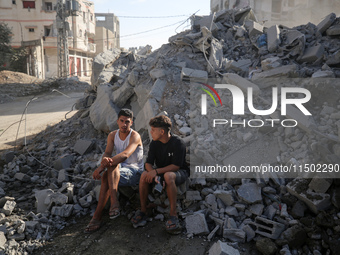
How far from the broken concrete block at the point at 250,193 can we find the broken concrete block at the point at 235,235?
477 millimetres

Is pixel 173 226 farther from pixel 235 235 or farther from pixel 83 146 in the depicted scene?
pixel 83 146

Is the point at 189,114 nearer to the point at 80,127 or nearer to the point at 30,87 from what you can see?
the point at 80,127

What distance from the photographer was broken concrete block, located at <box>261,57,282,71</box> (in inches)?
235

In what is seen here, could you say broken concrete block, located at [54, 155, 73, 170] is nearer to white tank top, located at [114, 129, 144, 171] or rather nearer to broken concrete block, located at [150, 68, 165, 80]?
white tank top, located at [114, 129, 144, 171]

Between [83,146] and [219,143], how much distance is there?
10.5 ft

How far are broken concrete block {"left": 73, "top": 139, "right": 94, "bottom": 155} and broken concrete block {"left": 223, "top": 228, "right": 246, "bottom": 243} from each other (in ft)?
12.4

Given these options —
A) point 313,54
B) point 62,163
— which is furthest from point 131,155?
point 313,54

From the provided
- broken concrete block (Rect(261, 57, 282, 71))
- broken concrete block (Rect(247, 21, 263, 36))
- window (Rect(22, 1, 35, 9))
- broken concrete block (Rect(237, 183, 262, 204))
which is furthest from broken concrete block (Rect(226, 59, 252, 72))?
window (Rect(22, 1, 35, 9))

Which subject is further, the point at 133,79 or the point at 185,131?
the point at 133,79

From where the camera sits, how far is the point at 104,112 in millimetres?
6875

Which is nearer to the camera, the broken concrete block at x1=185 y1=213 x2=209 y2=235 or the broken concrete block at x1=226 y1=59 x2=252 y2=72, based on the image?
the broken concrete block at x1=185 y1=213 x2=209 y2=235

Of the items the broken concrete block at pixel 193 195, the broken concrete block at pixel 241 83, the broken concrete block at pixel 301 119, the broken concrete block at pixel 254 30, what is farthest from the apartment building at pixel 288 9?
the broken concrete block at pixel 193 195

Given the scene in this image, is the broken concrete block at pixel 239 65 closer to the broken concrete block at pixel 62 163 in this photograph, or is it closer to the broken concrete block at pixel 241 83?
the broken concrete block at pixel 241 83

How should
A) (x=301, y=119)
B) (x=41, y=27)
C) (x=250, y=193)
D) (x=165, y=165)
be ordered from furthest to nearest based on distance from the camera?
(x=41, y=27) → (x=301, y=119) → (x=165, y=165) → (x=250, y=193)
